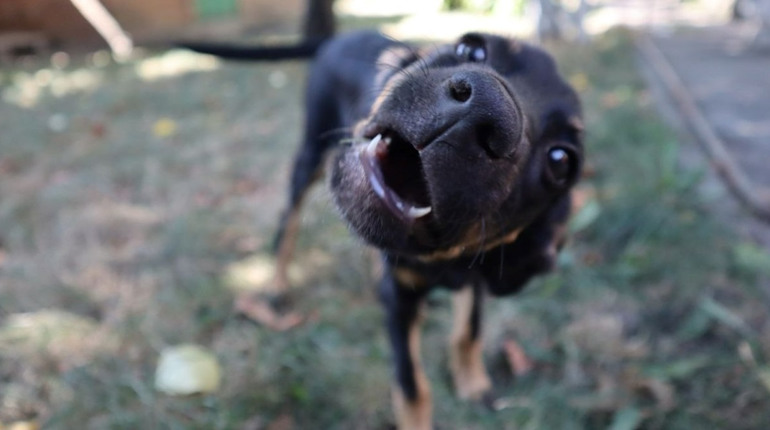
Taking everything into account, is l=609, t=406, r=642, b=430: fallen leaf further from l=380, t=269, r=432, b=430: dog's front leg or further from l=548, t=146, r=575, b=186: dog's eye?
l=548, t=146, r=575, b=186: dog's eye

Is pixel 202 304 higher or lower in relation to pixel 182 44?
lower

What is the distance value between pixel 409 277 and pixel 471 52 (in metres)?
0.91

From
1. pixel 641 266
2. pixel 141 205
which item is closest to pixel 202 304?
pixel 141 205

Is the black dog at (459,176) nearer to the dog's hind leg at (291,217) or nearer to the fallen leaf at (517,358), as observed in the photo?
the fallen leaf at (517,358)

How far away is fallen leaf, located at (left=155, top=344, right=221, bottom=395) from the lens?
2.49 meters

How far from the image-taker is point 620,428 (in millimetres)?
2270

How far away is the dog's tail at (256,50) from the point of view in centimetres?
333

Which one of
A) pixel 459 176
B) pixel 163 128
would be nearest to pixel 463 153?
pixel 459 176

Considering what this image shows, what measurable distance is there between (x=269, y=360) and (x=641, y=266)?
2258 millimetres

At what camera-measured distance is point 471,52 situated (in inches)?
73.6

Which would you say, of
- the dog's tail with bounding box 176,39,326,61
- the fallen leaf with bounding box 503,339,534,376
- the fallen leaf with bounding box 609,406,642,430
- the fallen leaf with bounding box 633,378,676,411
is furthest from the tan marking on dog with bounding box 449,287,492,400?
the dog's tail with bounding box 176,39,326,61

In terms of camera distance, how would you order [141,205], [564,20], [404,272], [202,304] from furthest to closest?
[564,20] < [141,205] < [202,304] < [404,272]

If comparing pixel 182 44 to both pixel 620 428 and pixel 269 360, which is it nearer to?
pixel 269 360

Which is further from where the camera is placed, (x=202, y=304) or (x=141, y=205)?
(x=141, y=205)
